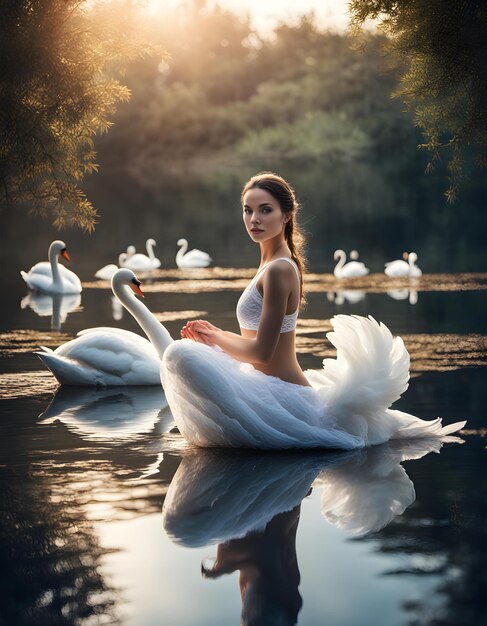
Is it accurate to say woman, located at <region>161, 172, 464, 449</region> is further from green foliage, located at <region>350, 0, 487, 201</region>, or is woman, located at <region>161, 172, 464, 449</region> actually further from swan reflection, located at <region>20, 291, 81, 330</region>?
swan reflection, located at <region>20, 291, 81, 330</region>

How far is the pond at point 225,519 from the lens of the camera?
441 cm

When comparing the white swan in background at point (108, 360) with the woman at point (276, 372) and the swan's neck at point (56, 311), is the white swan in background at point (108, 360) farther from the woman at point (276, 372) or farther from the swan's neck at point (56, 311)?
the swan's neck at point (56, 311)

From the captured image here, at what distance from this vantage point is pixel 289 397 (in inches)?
269

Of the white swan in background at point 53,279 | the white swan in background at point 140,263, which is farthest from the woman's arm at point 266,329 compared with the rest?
the white swan in background at point 140,263

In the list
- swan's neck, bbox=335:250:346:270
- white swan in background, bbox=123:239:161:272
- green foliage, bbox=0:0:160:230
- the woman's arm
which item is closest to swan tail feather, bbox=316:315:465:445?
the woman's arm

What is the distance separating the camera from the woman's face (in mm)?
6918

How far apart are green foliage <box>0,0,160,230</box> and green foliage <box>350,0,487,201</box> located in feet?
9.02

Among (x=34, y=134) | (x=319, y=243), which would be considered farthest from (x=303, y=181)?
(x=34, y=134)

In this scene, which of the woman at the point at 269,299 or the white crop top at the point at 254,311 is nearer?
the woman at the point at 269,299

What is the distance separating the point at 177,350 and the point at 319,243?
22201 millimetres

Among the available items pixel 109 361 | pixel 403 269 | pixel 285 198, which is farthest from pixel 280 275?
pixel 403 269

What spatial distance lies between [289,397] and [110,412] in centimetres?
214

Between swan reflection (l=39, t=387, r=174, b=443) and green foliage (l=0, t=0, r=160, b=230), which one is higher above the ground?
green foliage (l=0, t=0, r=160, b=230)

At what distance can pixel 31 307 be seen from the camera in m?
16.6
